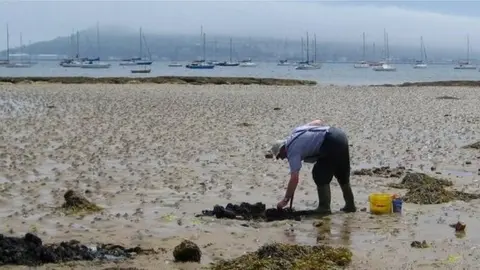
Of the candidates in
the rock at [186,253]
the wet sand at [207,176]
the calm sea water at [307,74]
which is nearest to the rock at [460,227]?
the wet sand at [207,176]

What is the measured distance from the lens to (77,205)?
11.0 m

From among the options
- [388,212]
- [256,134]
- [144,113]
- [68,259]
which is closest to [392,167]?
[388,212]

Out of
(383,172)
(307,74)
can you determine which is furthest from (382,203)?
(307,74)

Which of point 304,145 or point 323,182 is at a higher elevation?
point 304,145

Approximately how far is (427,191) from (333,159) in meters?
2.21

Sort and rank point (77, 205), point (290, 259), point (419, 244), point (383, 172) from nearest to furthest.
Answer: point (290, 259) < point (419, 244) < point (77, 205) < point (383, 172)

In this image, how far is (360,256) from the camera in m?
8.60

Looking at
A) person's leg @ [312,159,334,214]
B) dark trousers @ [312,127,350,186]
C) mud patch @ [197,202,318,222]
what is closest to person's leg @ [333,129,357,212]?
dark trousers @ [312,127,350,186]

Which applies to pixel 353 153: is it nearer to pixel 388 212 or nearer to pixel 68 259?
pixel 388 212

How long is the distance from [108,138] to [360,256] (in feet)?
43.6

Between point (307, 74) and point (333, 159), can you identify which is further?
point (307, 74)

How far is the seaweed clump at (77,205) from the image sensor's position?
10883 mm

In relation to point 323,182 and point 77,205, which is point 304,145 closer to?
point 323,182

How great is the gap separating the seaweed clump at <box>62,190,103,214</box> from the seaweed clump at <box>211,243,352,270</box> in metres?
3.39
